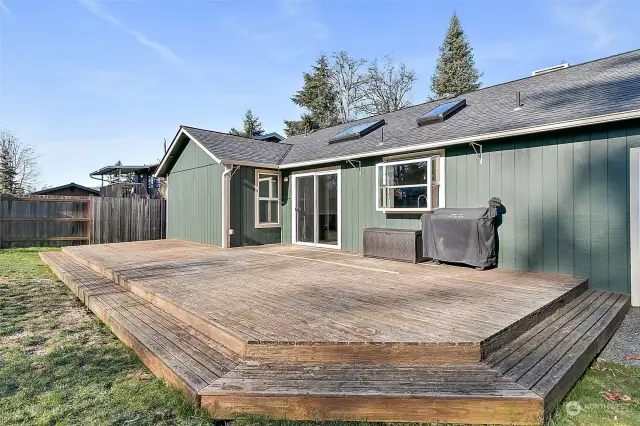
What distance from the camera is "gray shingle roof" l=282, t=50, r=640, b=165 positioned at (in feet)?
15.5

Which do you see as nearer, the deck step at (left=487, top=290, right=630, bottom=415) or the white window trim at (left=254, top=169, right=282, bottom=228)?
the deck step at (left=487, top=290, right=630, bottom=415)

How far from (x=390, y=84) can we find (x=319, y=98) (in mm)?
5421

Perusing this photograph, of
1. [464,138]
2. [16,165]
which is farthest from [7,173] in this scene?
[464,138]

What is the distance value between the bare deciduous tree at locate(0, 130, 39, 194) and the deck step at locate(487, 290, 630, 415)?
32.6m

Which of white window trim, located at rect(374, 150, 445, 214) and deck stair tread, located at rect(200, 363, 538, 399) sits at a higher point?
white window trim, located at rect(374, 150, 445, 214)

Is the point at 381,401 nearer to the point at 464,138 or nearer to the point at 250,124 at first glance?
the point at 464,138

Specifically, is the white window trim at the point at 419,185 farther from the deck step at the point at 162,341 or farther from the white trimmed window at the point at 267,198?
the deck step at the point at 162,341

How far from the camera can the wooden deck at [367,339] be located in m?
1.96

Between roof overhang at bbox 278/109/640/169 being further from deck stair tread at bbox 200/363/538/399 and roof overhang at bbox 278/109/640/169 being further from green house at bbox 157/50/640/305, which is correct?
deck stair tread at bbox 200/363/538/399

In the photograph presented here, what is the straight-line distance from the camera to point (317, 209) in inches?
332

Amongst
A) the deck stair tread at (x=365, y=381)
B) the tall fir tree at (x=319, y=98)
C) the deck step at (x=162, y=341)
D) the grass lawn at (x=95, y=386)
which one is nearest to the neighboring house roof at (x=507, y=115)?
the grass lawn at (x=95, y=386)

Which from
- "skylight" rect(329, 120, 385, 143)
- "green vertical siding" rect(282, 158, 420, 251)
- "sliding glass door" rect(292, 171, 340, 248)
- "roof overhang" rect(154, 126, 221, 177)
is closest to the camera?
"green vertical siding" rect(282, 158, 420, 251)

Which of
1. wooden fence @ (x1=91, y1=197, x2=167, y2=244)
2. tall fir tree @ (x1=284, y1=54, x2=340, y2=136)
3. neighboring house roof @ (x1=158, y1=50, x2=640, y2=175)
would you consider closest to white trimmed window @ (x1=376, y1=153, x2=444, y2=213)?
neighboring house roof @ (x1=158, y1=50, x2=640, y2=175)

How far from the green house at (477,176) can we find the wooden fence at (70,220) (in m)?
2.12
